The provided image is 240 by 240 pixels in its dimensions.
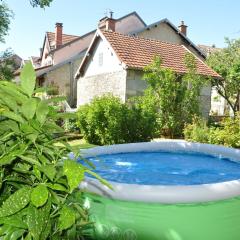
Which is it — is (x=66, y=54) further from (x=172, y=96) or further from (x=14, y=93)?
(x=14, y=93)

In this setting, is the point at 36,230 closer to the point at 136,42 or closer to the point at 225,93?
the point at 136,42

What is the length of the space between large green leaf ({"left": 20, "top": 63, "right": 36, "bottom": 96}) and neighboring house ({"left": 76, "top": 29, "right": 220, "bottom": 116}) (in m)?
21.6

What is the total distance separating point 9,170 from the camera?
126 centimetres

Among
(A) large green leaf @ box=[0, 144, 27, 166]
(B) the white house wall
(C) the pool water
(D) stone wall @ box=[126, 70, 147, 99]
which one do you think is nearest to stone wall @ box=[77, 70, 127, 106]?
(D) stone wall @ box=[126, 70, 147, 99]

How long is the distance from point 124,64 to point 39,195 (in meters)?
22.1

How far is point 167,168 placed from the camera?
9.96 m

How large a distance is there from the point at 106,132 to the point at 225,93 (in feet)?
58.9

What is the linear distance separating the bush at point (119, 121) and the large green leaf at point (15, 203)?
14.0 metres

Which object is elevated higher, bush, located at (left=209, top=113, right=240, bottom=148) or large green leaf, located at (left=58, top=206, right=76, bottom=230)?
large green leaf, located at (left=58, top=206, right=76, bottom=230)

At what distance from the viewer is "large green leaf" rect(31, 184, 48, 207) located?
Answer: 1101mm

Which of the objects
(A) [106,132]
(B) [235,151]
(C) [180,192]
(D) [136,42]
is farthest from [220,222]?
(D) [136,42]

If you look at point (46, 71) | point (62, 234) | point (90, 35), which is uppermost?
point (90, 35)

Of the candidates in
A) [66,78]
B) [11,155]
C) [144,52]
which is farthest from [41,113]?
[66,78]

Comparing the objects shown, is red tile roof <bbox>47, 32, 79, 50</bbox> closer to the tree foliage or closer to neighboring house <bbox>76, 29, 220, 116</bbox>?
neighboring house <bbox>76, 29, 220, 116</bbox>
